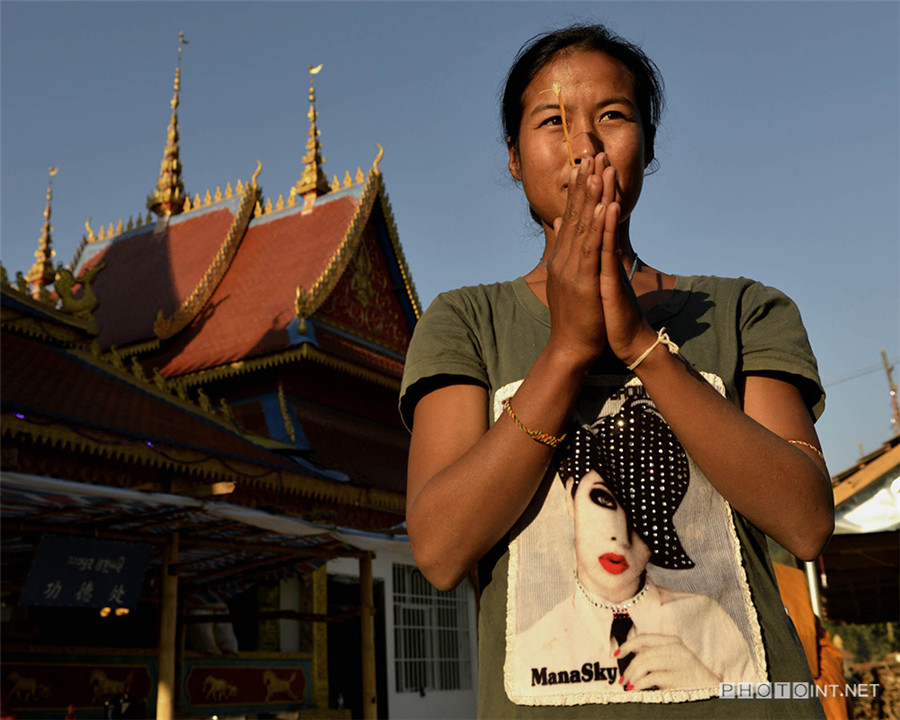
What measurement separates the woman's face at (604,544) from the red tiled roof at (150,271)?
12644 millimetres

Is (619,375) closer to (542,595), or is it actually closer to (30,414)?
(542,595)

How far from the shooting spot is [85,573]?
6.54 meters

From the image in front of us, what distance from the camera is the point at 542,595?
1069 mm

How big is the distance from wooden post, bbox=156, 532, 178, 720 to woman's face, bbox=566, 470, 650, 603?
6367 mm

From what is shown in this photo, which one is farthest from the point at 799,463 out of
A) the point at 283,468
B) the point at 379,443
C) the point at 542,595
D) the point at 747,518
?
the point at 379,443

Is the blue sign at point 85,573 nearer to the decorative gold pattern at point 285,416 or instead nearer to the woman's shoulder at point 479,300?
the decorative gold pattern at point 285,416

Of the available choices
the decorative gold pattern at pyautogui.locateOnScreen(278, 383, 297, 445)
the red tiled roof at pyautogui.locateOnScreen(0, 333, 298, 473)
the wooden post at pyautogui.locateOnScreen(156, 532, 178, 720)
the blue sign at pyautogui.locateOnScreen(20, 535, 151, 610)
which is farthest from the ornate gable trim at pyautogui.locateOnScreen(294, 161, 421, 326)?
the blue sign at pyautogui.locateOnScreen(20, 535, 151, 610)

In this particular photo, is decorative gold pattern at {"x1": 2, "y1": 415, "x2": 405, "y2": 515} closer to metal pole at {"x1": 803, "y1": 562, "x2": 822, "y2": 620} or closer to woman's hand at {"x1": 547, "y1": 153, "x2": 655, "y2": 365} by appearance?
metal pole at {"x1": 803, "y1": 562, "x2": 822, "y2": 620}

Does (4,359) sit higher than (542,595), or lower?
higher

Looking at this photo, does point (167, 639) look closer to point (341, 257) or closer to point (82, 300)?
point (82, 300)

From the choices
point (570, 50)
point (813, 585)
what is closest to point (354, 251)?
point (813, 585)

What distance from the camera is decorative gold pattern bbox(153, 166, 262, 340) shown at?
12805mm

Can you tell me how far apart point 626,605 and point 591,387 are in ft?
0.92

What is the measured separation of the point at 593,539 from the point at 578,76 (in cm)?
66
